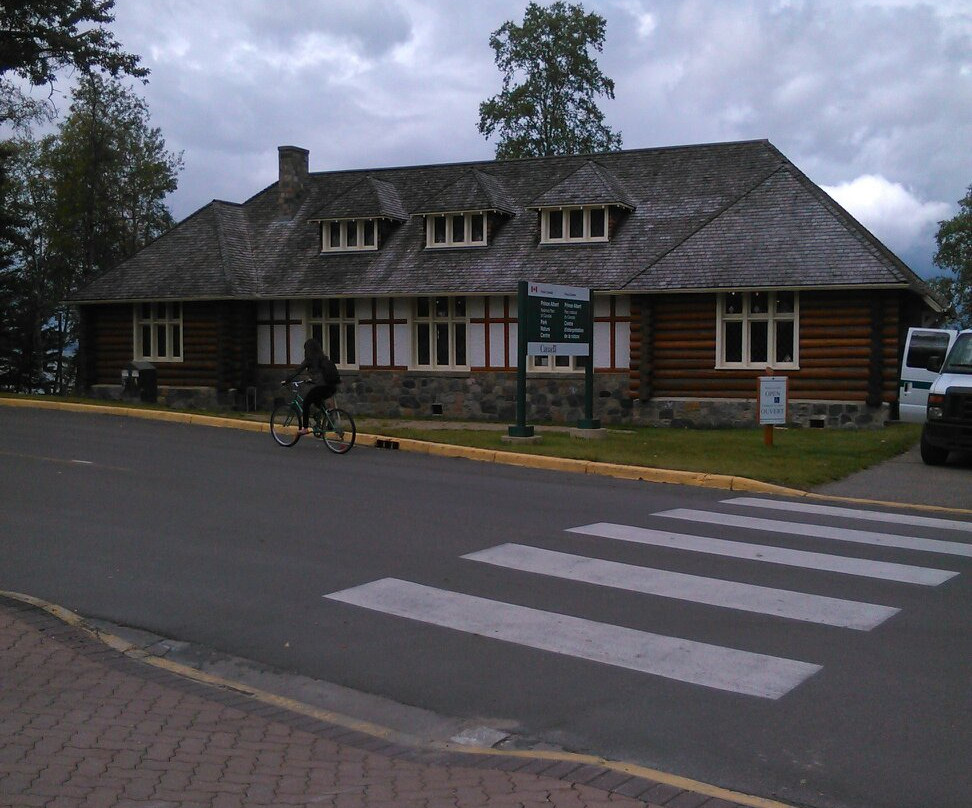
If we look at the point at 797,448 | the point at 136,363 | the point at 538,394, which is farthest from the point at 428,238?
the point at 797,448

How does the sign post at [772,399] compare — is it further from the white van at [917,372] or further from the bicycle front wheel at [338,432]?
the bicycle front wheel at [338,432]

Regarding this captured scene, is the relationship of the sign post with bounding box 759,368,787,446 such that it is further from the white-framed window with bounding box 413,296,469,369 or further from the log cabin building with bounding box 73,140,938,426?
the white-framed window with bounding box 413,296,469,369

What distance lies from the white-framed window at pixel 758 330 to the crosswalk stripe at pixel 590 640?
60.6 ft

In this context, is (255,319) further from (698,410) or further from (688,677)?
(688,677)

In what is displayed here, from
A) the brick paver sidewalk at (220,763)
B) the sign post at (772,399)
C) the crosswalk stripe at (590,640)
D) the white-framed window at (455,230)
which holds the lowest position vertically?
the brick paver sidewalk at (220,763)

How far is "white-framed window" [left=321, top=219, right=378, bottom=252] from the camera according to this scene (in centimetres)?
3170

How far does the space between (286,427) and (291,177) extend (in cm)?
1928

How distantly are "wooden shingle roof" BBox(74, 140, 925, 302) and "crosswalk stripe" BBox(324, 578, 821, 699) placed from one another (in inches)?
701

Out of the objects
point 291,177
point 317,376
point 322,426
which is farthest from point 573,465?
point 291,177

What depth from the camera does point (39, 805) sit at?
177 inches

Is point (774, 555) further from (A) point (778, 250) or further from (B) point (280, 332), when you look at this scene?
(B) point (280, 332)

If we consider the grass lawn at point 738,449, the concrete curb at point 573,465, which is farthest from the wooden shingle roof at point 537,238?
the concrete curb at point 573,465

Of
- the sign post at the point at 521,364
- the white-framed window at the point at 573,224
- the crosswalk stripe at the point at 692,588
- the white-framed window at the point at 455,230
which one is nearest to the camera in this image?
the crosswalk stripe at the point at 692,588

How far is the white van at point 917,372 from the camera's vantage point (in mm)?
22609
